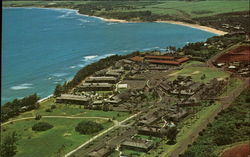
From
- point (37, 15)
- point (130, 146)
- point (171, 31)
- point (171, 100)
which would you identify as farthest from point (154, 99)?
point (37, 15)

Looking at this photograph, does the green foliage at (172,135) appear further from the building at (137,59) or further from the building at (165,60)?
the building at (137,59)

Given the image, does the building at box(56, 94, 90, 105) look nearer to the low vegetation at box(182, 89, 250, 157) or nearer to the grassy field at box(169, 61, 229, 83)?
the grassy field at box(169, 61, 229, 83)

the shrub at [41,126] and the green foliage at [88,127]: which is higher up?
the green foliage at [88,127]

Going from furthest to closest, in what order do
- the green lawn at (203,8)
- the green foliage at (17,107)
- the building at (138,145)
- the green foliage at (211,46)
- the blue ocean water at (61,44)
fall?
1. the green lawn at (203,8)
2. the green foliage at (211,46)
3. the blue ocean water at (61,44)
4. the green foliage at (17,107)
5. the building at (138,145)

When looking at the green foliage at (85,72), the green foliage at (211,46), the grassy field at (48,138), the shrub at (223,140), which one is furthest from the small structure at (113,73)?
the shrub at (223,140)

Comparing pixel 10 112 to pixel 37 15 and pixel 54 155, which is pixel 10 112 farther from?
pixel 37 15

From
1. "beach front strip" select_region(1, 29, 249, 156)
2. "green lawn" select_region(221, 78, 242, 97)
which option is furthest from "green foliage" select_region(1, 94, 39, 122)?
"green lawn" select_region(221, 78, 242, 97)
